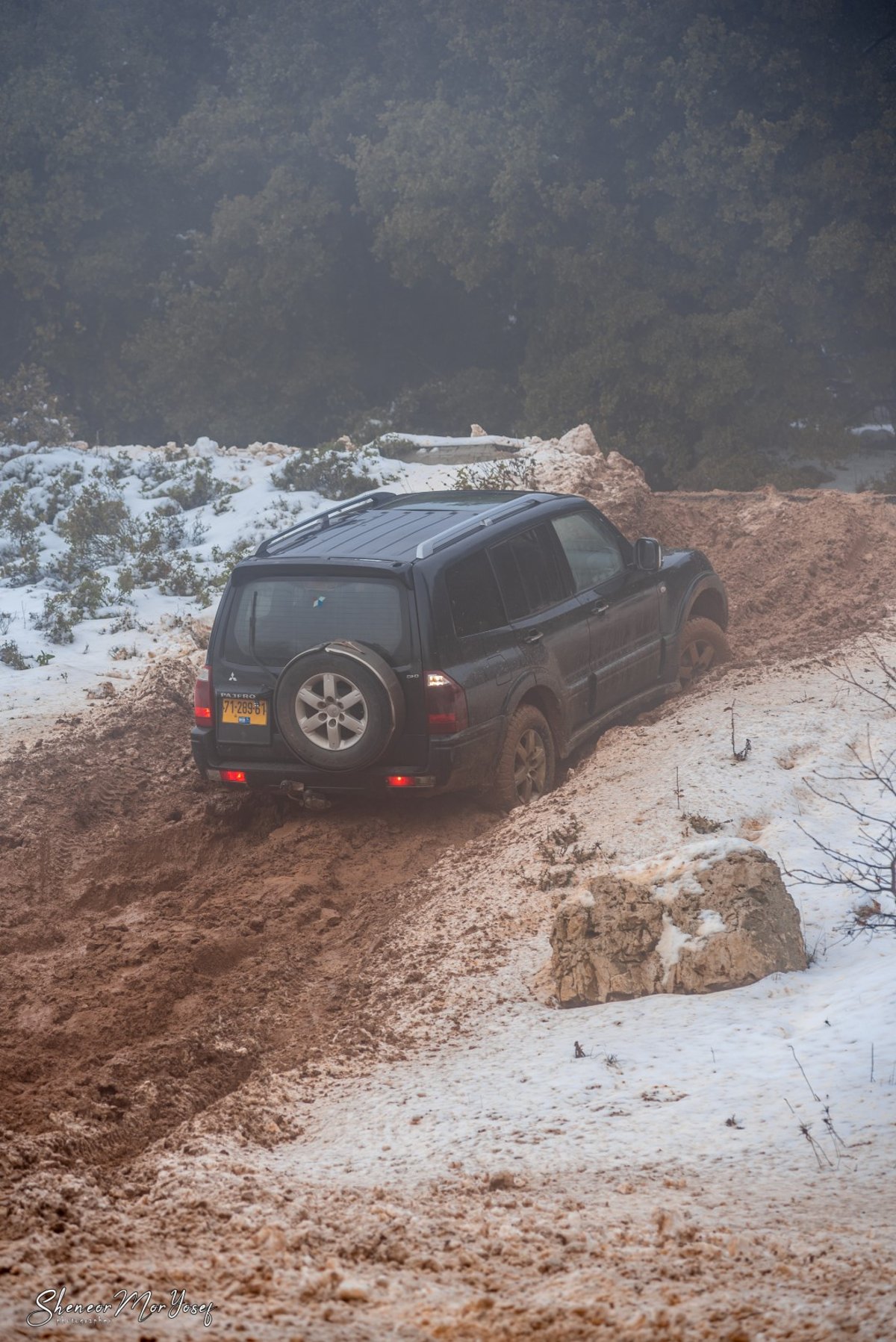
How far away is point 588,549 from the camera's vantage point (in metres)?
8.61

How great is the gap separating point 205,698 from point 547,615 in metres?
2.16

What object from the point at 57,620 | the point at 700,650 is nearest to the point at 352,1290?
the point at 700,650

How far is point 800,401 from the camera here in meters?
25.6

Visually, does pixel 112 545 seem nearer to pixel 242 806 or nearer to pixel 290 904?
pixel 242 806

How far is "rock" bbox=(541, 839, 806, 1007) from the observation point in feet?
16.4

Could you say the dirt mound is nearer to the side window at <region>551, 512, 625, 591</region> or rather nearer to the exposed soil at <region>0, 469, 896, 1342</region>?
the exposed soil at <region>0, 469, 896, 1342</region>

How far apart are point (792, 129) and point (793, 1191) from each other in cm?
2517

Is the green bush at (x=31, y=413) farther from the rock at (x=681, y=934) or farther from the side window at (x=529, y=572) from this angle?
the rock at (x=681, y=934)

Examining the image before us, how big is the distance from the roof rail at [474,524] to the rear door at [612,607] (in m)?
0.25

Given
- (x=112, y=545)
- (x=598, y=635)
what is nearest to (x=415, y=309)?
(x=112, y=545)

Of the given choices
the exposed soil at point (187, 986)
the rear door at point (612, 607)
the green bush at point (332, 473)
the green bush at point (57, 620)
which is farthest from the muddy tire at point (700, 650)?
the green bush at point (332, 473)

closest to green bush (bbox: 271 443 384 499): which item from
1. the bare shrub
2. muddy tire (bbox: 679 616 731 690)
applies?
muddy tire (bbox: 679 616 731 690)

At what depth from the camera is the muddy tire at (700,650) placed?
980 cm

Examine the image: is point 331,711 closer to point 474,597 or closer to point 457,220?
point 474,597
